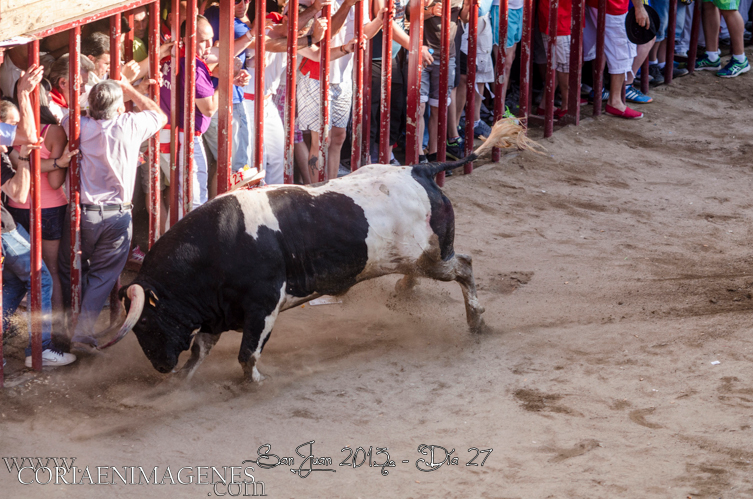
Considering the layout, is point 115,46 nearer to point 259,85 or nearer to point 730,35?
point 259,85

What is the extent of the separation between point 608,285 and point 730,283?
0.86 metres

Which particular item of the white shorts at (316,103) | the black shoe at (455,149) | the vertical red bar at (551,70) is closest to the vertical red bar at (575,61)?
the vertical red bar at (551,70)

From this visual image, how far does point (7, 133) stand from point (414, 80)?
3.72 meters

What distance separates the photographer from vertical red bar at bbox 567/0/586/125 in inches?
388

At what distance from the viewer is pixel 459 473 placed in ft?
14.6

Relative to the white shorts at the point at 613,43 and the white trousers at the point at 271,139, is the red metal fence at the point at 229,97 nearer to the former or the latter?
the white trousers at the point at 271,139

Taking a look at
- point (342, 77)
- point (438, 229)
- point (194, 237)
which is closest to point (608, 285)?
point (438, 229)

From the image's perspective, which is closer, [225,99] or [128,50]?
[128,50]

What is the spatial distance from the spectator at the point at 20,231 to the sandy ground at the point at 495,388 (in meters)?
0.23

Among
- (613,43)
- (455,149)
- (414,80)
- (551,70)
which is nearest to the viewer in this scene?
(414,80)

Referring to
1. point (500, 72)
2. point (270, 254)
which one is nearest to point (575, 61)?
point (500, 72)

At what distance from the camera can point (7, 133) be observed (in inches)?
196

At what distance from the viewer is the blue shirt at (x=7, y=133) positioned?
4969 millimetres

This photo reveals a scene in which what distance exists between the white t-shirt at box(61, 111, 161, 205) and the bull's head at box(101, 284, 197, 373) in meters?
0.65
